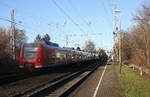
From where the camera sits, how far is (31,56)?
89.5 ft

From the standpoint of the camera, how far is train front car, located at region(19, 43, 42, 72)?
88.1 ft

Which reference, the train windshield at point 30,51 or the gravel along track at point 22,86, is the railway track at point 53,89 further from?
the train windshield at point 30,51

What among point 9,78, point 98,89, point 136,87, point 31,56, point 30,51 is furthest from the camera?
point 30,51

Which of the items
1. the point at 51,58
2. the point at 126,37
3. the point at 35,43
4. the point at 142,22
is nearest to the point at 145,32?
the point at 142,22

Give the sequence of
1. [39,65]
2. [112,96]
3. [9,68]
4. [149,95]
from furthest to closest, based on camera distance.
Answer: [9,68] → [39,65] → [112,96] → [149,95]

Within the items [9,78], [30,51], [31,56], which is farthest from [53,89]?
[30,51]

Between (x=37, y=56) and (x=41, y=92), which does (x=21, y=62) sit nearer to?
(x=37, y=56)

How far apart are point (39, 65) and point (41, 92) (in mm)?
12618

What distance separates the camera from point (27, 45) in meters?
27.8

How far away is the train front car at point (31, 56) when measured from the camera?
26844 millimetres

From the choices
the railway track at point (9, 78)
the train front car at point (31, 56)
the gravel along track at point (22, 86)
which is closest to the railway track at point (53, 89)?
the gravel along track at point (22, 86)

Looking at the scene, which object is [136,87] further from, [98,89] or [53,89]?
[53,89]

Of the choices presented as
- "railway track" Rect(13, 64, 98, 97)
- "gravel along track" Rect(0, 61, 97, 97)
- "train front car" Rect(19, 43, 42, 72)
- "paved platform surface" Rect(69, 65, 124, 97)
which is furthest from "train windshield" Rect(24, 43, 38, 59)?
"paved platform surface" Rect(69, 65, 124, 97)

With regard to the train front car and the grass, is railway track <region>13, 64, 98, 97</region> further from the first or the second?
the train front car
